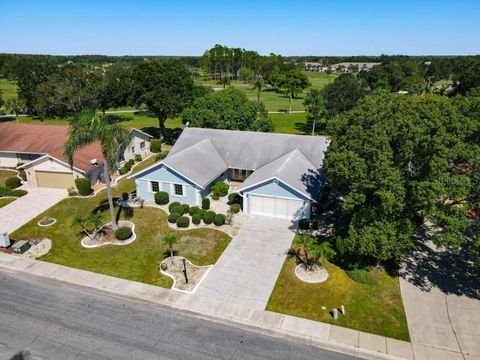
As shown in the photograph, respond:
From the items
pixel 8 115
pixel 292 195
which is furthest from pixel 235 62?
pixel 292 195

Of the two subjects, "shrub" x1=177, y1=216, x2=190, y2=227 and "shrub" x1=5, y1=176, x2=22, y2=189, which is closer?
"shrub" x1=177, y1=216, x2=190, y2=227

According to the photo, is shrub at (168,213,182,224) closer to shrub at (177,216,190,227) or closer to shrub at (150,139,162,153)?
shrub at (177,216,190,227)

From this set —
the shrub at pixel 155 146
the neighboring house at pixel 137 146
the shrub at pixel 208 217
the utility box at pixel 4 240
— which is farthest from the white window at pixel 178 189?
the shrub at pixel 155 146

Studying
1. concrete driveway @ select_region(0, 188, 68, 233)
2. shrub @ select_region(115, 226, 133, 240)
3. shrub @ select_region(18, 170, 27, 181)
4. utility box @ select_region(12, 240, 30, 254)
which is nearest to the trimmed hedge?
concrete driveway @ select_region(0, 188, 68, 233)

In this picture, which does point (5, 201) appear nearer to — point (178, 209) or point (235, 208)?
point (178, 209)

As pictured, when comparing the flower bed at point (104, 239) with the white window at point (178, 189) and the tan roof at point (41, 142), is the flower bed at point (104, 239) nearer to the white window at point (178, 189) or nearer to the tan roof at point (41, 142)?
the white window at point (178, 189)

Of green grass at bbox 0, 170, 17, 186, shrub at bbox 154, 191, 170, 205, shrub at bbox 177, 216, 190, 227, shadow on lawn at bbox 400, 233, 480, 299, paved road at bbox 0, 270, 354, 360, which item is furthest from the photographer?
green grass at bbox 0, 170, 17, 186

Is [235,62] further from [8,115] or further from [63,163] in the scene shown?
[63,163]

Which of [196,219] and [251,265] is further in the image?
[196,219]

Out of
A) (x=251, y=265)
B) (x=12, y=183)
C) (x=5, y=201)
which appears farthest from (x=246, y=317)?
(x=12, y=183)
